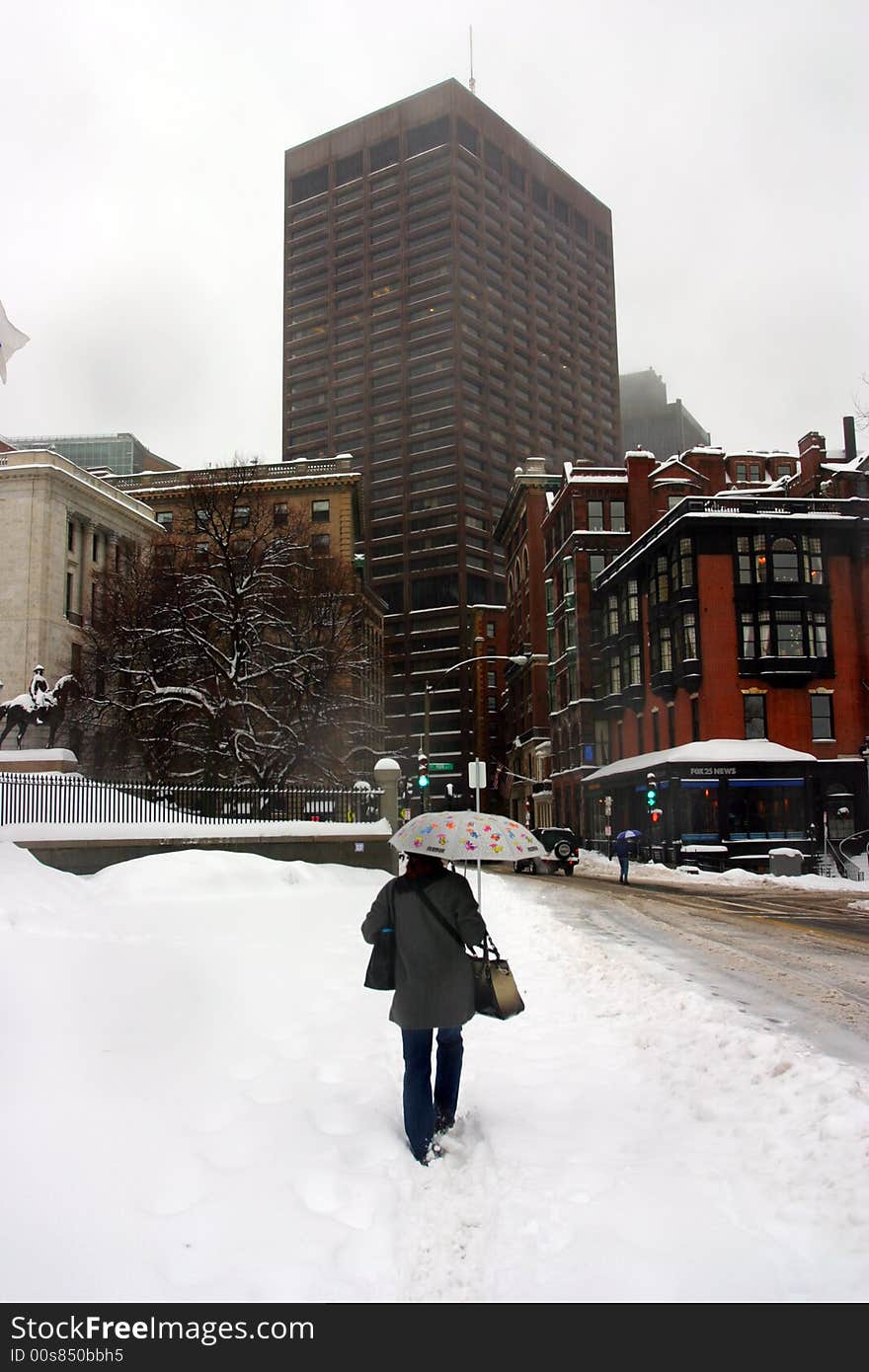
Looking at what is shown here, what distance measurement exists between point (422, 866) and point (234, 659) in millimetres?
26207

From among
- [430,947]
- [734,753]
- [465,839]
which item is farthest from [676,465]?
[430,947]

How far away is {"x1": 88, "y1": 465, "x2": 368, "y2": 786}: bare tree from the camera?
3212 centimetres

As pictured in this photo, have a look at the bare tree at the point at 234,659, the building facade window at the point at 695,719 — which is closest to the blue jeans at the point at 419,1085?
the bare tree at the point at 234,659

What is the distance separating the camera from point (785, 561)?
144ft

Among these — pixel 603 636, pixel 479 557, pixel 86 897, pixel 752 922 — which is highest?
pixel 479 557

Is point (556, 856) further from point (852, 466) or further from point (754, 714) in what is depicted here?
point (852, 466)

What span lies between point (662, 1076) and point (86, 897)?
29.7 feet

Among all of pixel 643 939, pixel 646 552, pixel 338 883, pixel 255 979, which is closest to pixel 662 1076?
pixel 255 979

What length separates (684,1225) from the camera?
4.47 m

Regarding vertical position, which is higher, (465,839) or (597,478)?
(597,478)

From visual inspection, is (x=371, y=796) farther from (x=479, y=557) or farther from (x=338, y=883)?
(x=479, y=557)

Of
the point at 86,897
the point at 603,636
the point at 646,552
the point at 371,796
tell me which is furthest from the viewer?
the point at 603,636

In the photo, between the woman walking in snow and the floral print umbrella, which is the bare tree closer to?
the floral print umbrella
